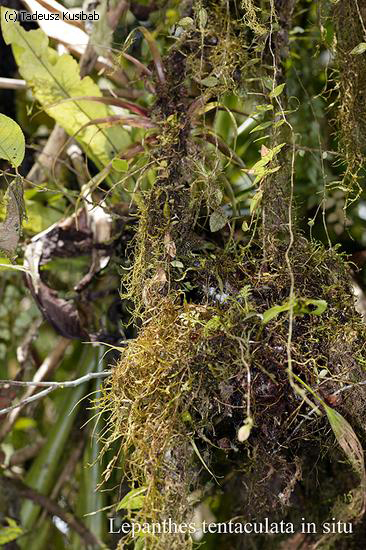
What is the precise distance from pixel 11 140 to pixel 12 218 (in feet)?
0.30

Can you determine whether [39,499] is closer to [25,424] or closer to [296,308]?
[25,424]

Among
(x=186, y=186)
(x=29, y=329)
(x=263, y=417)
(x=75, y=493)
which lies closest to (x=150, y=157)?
(x=186, y=186)

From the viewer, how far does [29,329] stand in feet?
4.30

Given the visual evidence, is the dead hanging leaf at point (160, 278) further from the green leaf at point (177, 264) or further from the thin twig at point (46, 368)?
the thin twig at point (46, 368)

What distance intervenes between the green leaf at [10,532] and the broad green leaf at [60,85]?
666 millimetres

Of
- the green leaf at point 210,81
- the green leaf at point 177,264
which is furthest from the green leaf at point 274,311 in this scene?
the green leaf at point 210,81

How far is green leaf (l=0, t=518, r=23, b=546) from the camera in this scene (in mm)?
1147

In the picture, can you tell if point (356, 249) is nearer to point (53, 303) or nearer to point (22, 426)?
point (53, 303)

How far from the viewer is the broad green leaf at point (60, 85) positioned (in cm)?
97

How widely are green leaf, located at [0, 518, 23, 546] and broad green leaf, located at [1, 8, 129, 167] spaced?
26.2 inches

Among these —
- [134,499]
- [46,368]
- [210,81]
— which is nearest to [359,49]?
[210,81]

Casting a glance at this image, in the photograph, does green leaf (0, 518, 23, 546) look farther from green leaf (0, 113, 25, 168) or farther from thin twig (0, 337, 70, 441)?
green leaf (0, 113, 25, 168)

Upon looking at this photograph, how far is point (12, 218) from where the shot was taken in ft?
2.59

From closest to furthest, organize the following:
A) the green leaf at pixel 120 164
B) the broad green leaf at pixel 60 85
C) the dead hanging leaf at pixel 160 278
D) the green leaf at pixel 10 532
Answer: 1. the dead hanging leaf at pixel 160 278
2. the green leaf at pixel 120 164
3. the broad green leaf at pixel 60 85
4. the green leaf at pixel 10 532
